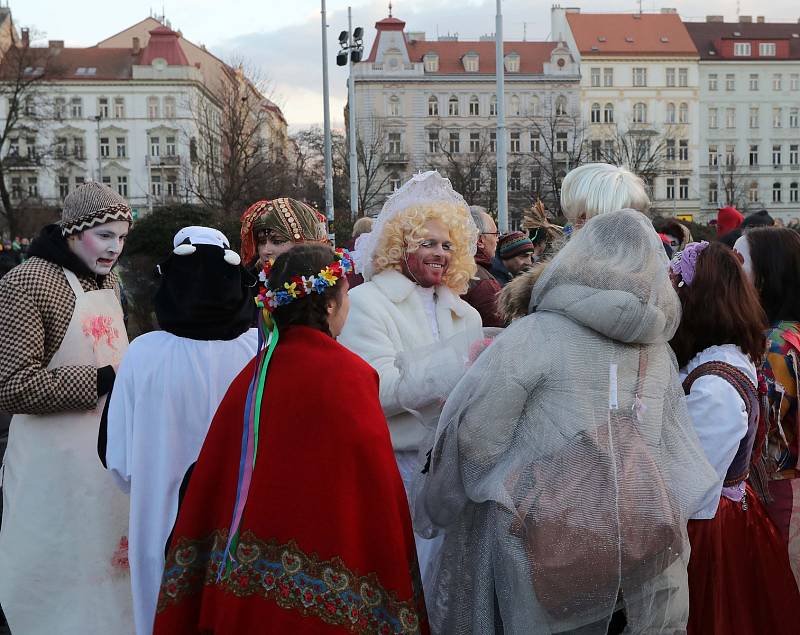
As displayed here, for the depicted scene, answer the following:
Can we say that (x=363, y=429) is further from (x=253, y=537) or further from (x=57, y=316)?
(x=57, y=316)

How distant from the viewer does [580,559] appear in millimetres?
2840

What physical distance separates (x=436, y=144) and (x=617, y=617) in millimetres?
75724

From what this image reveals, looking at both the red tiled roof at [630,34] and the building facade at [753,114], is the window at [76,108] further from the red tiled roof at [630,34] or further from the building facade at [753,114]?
the building facade at [753,114]

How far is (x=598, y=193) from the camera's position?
173 inches

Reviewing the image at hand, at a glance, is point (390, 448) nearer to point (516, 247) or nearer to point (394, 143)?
point (516, 247)

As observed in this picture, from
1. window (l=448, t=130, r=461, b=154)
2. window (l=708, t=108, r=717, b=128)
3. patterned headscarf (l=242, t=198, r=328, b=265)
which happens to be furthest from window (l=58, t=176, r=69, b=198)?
patterned headscarf (l=242, t=198, r=328, b=265)

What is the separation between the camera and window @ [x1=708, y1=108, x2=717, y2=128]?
82.9 metres

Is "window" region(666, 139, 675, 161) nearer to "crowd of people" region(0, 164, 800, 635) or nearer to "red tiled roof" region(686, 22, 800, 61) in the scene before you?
"red tiled roof" region(686, 22, 800, 61)

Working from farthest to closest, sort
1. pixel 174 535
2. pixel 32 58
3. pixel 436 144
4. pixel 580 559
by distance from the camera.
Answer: pixel 436 144, pixel 32 58, pixel 174 535, pixel 580 559

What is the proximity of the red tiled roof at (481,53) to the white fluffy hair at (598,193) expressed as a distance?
76.0 meters

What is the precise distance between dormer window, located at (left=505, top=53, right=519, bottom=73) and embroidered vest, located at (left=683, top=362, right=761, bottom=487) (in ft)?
256

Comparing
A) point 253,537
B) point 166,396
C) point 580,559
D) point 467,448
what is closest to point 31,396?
point 166,396

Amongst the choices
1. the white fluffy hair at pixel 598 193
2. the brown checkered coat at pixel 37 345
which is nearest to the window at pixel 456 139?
the white fluffy hair at pixel 598 193

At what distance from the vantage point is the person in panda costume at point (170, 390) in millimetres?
3512
